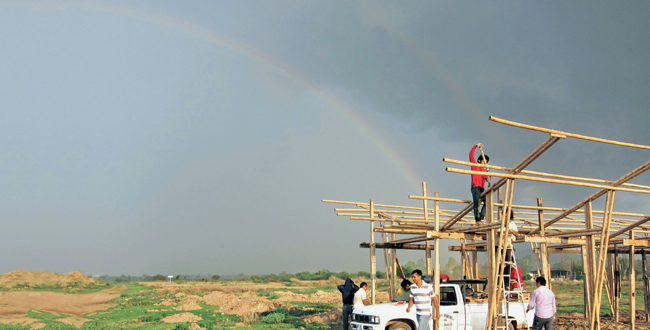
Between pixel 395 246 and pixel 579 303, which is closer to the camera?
pixel 395 246

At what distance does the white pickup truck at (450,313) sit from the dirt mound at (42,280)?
49.3 m

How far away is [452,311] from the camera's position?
450 inches

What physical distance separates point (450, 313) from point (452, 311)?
2.9 inches

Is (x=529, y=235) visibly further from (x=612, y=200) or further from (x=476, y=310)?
(x=476, y=310)

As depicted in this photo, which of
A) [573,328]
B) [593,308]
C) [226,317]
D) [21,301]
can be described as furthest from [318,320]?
[21,301]

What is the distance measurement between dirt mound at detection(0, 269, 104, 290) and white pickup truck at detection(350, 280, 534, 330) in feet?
162

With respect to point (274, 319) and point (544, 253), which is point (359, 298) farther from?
point (274, 319)

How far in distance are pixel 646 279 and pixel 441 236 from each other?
1239 cm

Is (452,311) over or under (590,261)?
under

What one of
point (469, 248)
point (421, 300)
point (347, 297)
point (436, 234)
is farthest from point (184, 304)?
point (421, 300)

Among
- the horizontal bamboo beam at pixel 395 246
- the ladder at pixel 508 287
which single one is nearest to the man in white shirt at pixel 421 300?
the ladder at pixel 508 287

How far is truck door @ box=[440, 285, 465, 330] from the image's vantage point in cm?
1132

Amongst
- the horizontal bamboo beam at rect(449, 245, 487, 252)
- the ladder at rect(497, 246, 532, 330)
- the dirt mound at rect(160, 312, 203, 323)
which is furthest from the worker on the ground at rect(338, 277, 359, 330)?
the dirt mound at rect(160, 312, 203, 323)

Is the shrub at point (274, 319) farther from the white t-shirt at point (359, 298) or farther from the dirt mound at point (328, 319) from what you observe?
the white t-shirt at point (359, 298)
